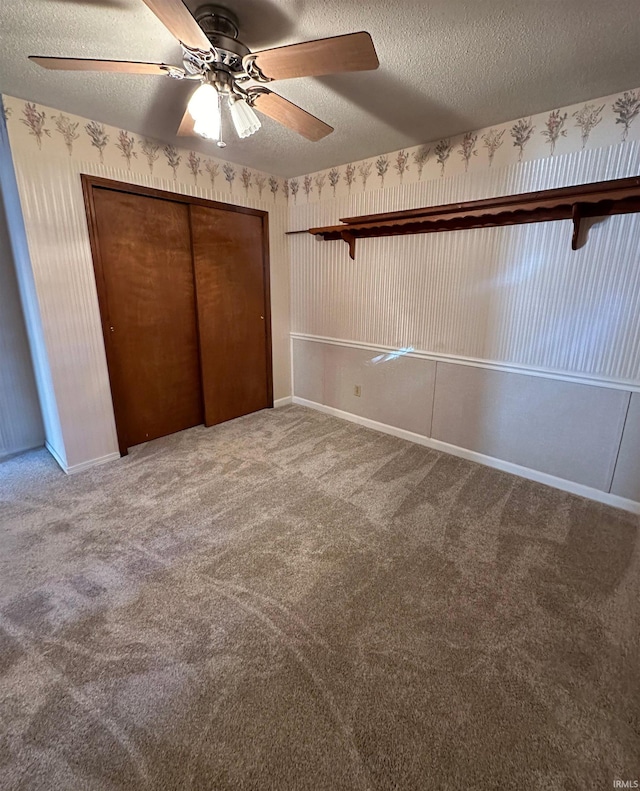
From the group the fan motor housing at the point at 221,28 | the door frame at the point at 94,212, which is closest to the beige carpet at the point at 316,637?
the door frame at the point at 94,212

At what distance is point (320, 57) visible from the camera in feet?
4.32

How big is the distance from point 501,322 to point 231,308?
234 cm

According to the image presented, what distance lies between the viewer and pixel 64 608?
5.22 feet

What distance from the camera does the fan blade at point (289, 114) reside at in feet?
5.42

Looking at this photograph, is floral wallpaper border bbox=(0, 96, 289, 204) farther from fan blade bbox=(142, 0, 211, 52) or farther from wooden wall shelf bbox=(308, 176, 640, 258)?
fan blade bbox=(142, 0, 211, 52)

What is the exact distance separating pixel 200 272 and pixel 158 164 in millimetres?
824

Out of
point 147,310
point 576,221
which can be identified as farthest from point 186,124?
point 576,221

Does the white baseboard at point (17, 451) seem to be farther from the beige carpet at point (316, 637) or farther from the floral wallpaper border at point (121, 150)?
the floral wallpaper border at point (121, 150)

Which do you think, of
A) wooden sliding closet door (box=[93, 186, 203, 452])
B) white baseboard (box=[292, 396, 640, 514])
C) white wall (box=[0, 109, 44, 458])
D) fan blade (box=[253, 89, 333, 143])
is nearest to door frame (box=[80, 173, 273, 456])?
wooden sliding closet door (box=[93, 186, 203, 452])

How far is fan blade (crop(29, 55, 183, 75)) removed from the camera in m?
1.42

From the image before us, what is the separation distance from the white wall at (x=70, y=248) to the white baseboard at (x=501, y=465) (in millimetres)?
2171

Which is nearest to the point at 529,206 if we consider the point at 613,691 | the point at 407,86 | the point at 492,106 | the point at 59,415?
the point at 492,106

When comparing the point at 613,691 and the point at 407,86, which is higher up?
the point at 407,86

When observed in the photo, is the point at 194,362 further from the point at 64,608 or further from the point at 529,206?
the point at 529,206
